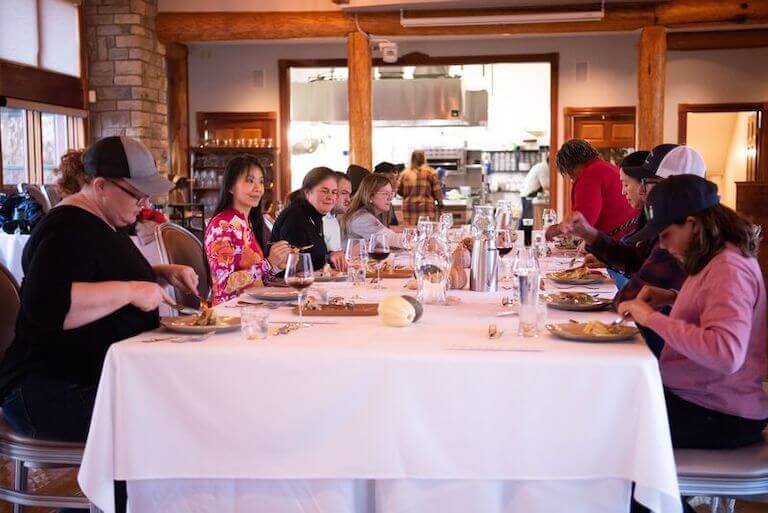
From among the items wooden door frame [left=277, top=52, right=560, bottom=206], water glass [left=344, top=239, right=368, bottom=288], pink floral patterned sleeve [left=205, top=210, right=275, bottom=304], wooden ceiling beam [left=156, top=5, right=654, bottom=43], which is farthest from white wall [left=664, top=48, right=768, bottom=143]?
water glass [left=344, top=239, right=368, bottom=288]

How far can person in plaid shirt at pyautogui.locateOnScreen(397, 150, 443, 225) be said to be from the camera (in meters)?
11.9

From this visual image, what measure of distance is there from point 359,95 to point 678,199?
881 centimetres

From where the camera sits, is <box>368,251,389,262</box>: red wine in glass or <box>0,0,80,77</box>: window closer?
<box>368,251,389,262</box>: red wine in glass

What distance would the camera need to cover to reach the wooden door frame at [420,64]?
12602 mm

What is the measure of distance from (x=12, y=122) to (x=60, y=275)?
286 inches

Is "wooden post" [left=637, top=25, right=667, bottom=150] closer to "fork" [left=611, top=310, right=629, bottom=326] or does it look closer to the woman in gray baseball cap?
"fork" [left=611, top=310, right=629, bottom=326]

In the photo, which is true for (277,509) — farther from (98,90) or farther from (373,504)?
(98,90)

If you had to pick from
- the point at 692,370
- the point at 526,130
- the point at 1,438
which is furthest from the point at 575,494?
the point at 526,130

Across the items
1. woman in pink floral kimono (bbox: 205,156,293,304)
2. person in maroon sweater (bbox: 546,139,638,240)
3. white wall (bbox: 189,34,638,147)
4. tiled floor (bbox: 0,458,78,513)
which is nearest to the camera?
tiled floor (bbox: 0,458,78,513)

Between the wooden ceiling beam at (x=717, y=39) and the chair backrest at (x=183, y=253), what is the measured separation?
10.0 meters

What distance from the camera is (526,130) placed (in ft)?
50.0

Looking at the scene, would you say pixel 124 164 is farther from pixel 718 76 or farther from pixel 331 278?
pixel 718 76

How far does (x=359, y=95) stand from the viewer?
10891 mm

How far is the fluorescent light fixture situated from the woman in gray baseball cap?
28.1 ft
